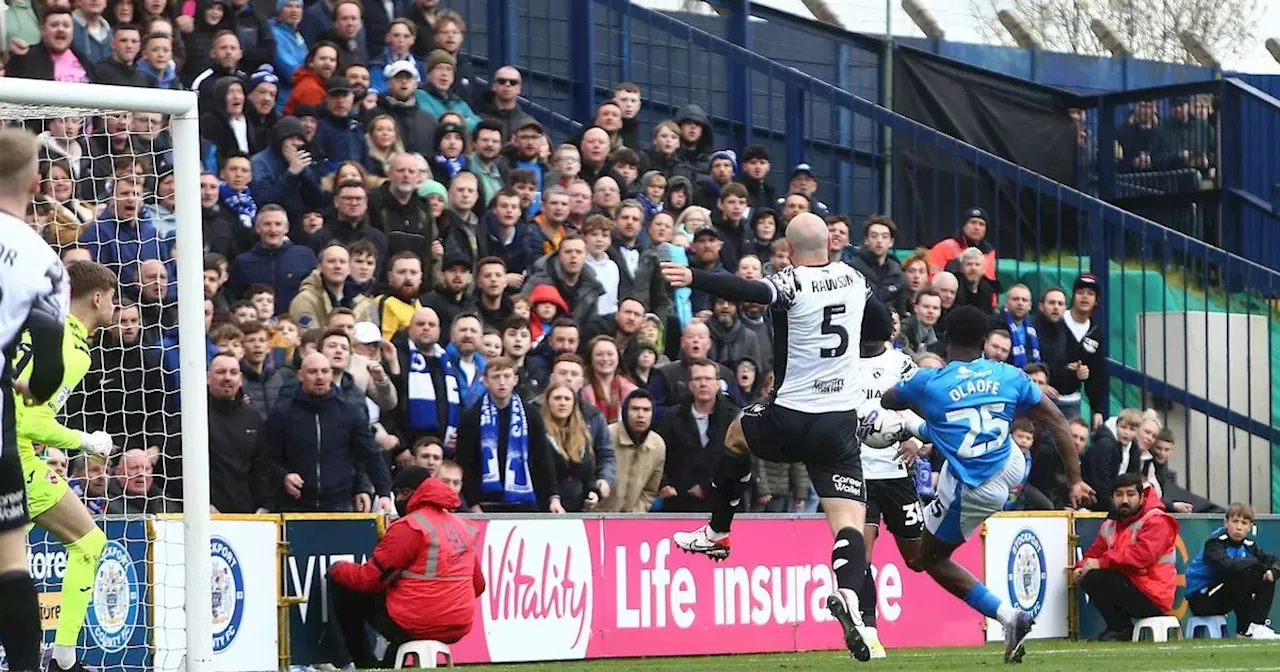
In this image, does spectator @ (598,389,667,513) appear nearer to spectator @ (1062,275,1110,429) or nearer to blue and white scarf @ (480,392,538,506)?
blue and white scarf @ (480,392,538,506)

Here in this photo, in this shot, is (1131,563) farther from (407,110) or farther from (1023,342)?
(407,110)

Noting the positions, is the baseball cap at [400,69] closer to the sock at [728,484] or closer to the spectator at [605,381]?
the spectator at [605,381]

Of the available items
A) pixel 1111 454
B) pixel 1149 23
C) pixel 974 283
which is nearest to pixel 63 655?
pixel 1111 454

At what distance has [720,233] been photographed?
18.6 meters

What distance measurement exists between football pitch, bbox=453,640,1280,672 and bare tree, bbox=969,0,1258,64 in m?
23.3

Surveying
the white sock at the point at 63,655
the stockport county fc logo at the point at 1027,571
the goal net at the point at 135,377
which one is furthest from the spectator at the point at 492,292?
the white sock at the point at 63,655

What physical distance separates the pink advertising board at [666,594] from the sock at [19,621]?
543 centimetres

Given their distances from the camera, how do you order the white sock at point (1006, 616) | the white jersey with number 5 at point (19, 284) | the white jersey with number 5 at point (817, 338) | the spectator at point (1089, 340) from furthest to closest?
the spectator at point (1089, 340), the white sock at point (1006, 616), the white jersey with number 5 at point (817, 338), the white jersey with number 5 at point (19, 284)

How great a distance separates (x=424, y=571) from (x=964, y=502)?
318 centimetres

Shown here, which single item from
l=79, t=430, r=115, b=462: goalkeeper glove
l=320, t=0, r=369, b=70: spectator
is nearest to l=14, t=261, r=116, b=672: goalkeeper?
l=79, t=430, r=115, b=462: goalkeeper glove

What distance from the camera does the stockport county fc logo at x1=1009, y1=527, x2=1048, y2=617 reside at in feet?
55.9

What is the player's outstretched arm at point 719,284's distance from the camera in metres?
10.6

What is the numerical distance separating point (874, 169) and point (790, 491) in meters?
6.54

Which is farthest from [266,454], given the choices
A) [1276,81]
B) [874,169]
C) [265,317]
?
[1276,81]
